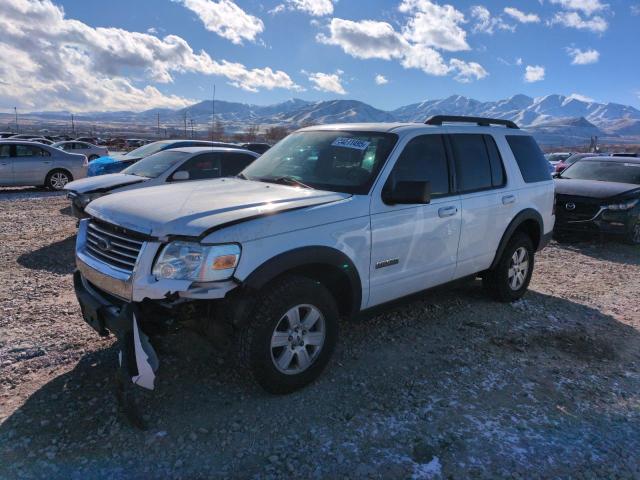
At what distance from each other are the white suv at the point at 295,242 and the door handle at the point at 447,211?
0.06ft

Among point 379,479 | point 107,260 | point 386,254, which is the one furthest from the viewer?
point 386,254

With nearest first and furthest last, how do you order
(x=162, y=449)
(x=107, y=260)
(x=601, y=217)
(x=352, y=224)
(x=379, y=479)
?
(x=379, y=479)
(x=162, y=449)
(x=107, y=260)
(x=352, y=224)
(x=601, y=217)

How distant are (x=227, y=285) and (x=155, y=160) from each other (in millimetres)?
6749

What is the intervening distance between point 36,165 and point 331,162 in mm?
12949

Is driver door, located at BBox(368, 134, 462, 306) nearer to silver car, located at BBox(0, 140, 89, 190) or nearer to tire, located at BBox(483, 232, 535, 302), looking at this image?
tire, located at BBox(483, 232, 535, 302)

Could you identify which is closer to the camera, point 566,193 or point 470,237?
point 470,237

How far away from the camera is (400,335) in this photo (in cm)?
453

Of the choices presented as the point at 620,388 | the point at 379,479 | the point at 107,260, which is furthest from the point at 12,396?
the point at 620,388

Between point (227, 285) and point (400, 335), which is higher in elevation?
point (227, 285)

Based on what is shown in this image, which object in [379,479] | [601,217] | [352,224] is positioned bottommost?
[379,479]

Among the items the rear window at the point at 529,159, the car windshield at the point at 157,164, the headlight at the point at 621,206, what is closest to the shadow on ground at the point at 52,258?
the car windshield at the point at 157,164

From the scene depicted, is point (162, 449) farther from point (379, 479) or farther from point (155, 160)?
point (155, 160)

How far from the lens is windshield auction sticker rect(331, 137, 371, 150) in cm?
406

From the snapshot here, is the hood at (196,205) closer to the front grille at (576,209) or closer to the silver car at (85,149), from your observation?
the front grille at (576,209)
